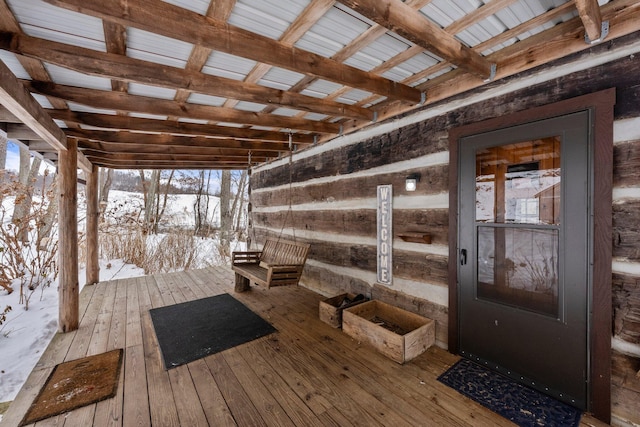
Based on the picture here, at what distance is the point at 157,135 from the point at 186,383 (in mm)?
3399

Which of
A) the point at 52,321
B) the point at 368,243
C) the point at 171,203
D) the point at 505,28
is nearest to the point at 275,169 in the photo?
the point at 368,243

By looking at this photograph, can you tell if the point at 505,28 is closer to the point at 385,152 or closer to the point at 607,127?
the point at 607,127

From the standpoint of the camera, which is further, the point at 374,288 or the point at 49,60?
the point at 374,288

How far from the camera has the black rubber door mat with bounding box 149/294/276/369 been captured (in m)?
2.72

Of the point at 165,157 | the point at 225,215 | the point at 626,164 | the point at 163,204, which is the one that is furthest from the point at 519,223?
the point at 163,204

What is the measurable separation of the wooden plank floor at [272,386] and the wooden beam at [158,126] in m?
2.36

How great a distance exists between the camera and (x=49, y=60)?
172cm

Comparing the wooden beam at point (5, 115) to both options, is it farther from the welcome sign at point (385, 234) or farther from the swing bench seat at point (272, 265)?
the welcome sign at point (385, 234)

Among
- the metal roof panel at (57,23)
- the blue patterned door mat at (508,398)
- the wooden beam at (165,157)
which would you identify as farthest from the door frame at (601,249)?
the wooden beam at (165,157)

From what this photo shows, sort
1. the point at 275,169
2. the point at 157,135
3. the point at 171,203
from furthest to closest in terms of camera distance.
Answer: the point at 171,203, the point at 275,169, the point at 157,135

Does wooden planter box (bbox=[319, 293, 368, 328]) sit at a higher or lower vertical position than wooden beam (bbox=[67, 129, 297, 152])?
lower

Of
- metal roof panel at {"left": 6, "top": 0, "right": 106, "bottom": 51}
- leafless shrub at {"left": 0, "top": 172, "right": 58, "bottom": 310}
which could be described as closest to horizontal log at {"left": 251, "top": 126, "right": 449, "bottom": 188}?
metal roof panel at {"left": 6, "top": 0, "right": 106, "bottom": 51}

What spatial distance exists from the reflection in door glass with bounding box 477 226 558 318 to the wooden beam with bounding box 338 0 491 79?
4.43ft

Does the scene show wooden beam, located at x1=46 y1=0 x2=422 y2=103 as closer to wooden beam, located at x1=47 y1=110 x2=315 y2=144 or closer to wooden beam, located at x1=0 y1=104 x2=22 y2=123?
wooden beam, located at x1=47 y1=110 x2=315 y2=144
